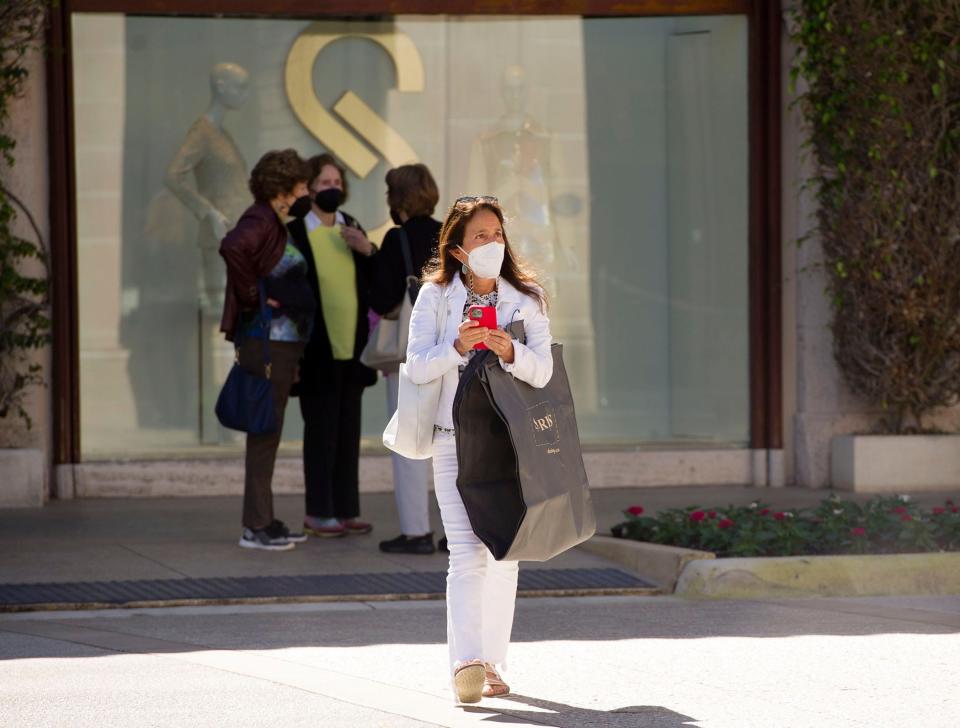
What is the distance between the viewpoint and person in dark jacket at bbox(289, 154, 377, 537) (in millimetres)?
8945

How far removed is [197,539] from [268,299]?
1.44 meters

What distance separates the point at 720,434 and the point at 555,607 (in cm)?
440

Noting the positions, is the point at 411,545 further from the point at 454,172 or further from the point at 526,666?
the point at 454,172

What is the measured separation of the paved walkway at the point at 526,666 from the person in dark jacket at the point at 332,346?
1651 mm

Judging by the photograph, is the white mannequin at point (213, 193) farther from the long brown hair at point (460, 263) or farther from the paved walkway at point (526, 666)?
the long brown hair at point (460, 263)

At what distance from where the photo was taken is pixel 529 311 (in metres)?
5.87

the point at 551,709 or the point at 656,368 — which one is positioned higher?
the point at 656,368

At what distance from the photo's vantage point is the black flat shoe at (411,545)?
28.7 ft

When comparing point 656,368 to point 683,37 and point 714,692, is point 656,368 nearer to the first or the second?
point 683,37

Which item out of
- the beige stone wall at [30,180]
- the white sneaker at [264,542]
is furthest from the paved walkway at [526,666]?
the beige stone wall at [30,180]

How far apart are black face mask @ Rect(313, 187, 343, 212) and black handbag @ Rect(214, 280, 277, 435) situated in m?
0.57

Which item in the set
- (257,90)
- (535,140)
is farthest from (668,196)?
(257,90)

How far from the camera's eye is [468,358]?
5.78 m

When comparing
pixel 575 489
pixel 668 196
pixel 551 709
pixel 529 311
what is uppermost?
pixel 668 196
